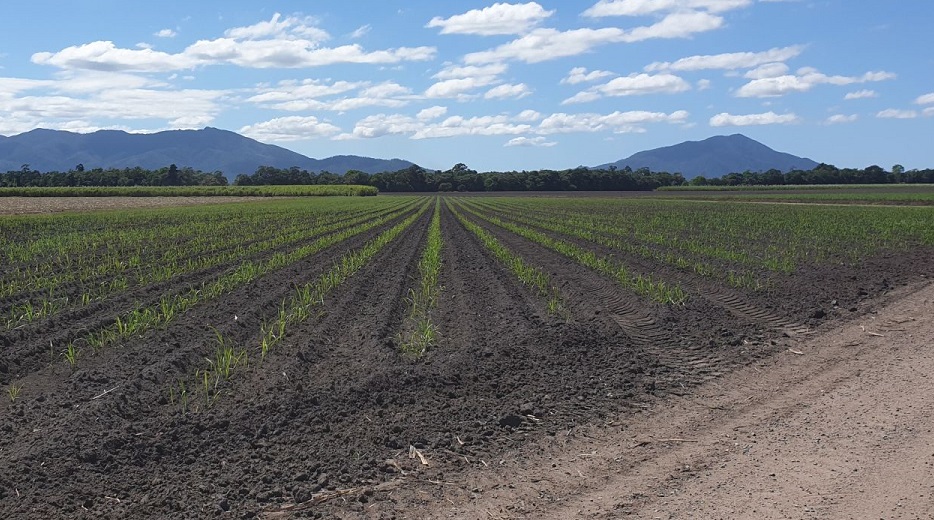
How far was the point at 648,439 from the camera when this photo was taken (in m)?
5.82

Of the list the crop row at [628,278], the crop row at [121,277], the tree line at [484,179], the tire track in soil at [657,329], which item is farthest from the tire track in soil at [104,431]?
the tree line at [484,179]

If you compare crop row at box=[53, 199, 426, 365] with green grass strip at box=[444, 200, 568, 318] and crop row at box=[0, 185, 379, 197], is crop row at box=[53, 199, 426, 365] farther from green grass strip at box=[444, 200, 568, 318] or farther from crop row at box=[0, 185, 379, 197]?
crop row at box=[0, 185, 379, 197]

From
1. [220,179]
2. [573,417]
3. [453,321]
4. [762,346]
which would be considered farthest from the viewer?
[220,179]

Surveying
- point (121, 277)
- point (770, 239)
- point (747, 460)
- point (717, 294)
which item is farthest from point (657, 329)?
point (770, 239)

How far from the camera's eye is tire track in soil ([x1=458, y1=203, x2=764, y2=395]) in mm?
7851

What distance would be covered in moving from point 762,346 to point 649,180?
5199 inches

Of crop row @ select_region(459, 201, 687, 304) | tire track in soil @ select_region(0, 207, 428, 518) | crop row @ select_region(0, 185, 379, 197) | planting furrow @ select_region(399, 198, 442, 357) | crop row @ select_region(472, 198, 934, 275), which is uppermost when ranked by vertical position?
crop row @ select_region(0, 185, 379, 197)

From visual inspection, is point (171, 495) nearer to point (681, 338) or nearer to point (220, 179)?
point (681, 338)

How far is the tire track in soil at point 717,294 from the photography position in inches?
404

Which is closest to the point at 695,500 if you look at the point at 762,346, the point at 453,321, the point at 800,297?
the point at 762,346

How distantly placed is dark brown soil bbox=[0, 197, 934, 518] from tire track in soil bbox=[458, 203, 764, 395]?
41mm

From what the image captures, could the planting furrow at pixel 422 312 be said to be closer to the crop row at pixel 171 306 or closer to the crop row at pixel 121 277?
the crop row at pixel 171 306

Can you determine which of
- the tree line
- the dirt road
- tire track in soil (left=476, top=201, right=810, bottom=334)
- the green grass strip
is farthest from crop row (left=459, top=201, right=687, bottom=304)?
the tree line

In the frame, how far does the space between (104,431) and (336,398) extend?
6.27ft
